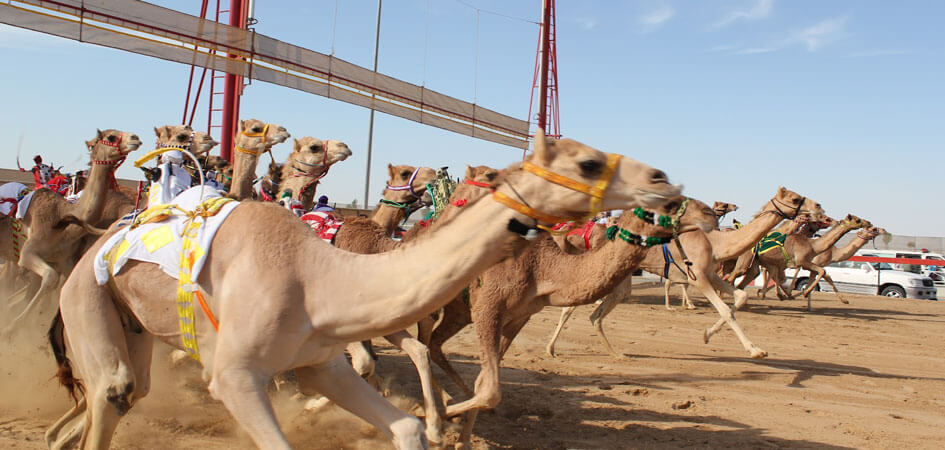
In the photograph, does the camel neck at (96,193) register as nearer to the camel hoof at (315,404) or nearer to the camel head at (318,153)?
the camel head at (318,153)

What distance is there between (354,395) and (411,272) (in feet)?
2.84

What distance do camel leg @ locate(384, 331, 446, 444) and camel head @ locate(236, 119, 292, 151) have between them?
2282mm

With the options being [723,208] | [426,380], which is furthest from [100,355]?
[723,208]

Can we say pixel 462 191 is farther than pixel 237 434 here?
Yes

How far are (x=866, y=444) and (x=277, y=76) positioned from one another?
1178 centimetres

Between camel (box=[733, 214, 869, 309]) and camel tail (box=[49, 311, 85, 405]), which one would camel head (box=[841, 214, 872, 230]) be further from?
camel tail (box=[49, 311, 85, 405])

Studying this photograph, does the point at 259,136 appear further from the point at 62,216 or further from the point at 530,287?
the point at 62,216

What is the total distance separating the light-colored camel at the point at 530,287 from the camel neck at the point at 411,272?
8.62ft

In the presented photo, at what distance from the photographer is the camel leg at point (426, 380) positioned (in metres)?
5.68

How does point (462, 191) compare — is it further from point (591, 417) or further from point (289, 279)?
point (289, 279)

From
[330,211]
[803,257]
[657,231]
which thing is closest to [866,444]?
[657,231]

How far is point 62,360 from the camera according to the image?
17.1 ft

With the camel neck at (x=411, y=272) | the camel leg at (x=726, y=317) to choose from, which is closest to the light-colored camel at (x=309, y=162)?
the camel neck at (x=411, y=272)

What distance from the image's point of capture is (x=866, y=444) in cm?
698
